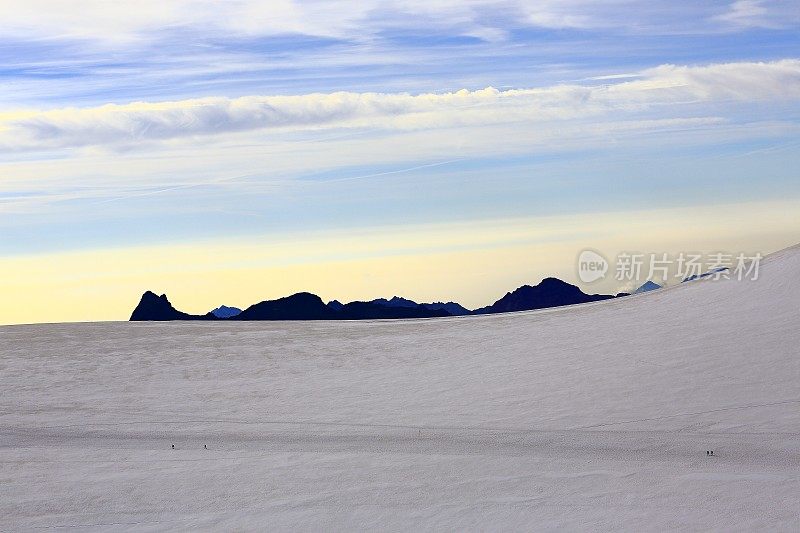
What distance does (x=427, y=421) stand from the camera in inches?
747

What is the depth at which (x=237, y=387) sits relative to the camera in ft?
73.7

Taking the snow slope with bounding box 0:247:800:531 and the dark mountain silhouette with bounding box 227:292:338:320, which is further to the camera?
the dark mountain silhouette with bounding box 227:292:338:320

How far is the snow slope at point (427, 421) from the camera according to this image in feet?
46.2

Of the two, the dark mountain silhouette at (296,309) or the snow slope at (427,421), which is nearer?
the snow slope at (427,421)

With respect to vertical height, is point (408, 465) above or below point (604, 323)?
below

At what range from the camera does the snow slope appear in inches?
555

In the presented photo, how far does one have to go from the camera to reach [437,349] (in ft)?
82.5

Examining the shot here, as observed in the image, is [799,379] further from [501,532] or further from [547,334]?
[501,532]

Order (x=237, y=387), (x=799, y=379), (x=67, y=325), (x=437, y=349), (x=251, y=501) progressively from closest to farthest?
(x=251, y=501) < (x=799, y=379) < (x=237, y=387) < (x=437, y=349) < (x=67, y=325)

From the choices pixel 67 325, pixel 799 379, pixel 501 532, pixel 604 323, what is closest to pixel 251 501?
pixel 501 532

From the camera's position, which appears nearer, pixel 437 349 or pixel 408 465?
pixel 408 465

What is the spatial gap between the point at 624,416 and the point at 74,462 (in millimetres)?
10902

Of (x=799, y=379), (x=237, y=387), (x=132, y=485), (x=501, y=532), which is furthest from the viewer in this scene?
(x=237, y=387)

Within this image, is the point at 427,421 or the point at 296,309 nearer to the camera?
the point at 427,421
